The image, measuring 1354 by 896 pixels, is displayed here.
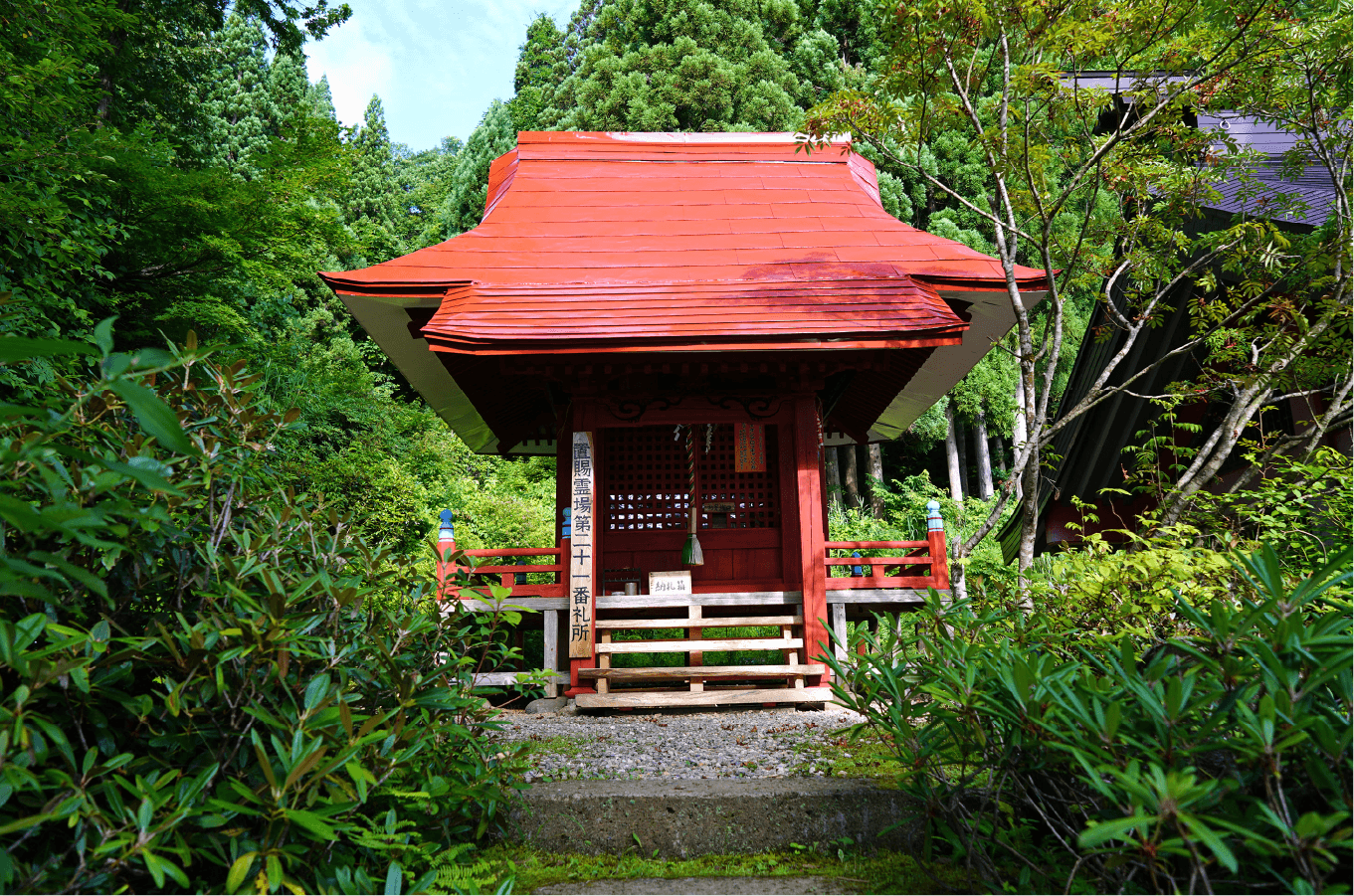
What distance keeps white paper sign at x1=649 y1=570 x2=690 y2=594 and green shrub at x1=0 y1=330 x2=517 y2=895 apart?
4145mm

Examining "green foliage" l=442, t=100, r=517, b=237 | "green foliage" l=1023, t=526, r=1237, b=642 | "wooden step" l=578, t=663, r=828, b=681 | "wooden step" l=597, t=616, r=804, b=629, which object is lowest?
"wooden step" l=578, t=663, r=828, b=681

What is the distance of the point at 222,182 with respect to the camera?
891 cm

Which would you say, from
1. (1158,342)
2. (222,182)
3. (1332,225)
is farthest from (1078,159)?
(222,182)

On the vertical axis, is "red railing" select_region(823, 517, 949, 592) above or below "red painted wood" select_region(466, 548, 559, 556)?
below

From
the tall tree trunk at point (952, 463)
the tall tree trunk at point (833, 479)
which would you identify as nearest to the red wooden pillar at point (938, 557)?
the tall tree trunk at point (833, 479)

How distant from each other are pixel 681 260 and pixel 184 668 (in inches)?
228

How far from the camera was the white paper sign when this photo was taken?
6.47 meters

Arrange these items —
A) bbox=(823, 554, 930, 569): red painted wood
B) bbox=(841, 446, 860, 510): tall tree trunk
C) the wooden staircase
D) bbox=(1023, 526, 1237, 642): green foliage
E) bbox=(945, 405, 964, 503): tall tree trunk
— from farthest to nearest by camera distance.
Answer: bbox=(841, 446, 860, 510): tall tree trunk, bbox=(945, 405, 964, 503): tall tree trunk, bbox=(823, 554, 930, 569): red painted wood, the wooden staircase, bbox=(1023, 526, 1237, 642): green foliage

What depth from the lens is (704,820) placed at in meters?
2.86

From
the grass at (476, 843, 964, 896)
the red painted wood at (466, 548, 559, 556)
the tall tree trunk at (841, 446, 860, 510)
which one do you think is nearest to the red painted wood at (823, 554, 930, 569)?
the red painted wood at (466, 548, 559, 556)

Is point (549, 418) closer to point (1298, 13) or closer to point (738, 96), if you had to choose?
point (1298, 13)

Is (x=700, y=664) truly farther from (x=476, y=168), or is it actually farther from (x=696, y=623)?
(x=476, y=168)

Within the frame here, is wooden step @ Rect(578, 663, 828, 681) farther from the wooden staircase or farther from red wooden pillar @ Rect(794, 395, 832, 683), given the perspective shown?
red wooden pillar @ Rect(794, 395, 832, 683)

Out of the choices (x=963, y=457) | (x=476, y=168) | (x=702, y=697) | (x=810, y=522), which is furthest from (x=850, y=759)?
(x=963, y=457)
